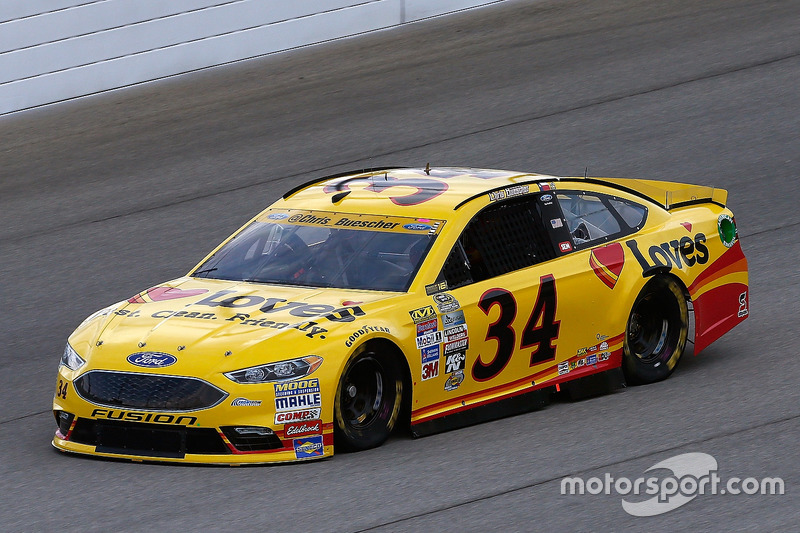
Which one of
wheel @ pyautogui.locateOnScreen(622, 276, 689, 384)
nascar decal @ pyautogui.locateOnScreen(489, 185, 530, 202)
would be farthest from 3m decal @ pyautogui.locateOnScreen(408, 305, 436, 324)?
wheel @ pyautogui.locateOnScreen(622, 276, 689, 384)

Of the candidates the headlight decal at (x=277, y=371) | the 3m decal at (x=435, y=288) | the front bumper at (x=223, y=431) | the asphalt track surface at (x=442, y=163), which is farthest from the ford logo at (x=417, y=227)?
the front bumper at (x=223, y=431)

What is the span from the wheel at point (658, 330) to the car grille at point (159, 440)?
316 centimetres

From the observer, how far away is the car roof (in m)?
8.50

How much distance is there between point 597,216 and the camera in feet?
29.9

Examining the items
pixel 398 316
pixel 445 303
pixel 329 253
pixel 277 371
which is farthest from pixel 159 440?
pixel 445 303

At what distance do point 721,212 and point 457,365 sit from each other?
9.42ft

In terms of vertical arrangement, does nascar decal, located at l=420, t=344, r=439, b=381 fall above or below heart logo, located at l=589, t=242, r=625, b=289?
below

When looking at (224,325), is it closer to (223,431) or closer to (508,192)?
(223,431)

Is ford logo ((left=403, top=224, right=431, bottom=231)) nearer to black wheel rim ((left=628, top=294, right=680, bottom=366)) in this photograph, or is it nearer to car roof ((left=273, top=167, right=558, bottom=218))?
car roof ((left=273, top=167, right=558, bottom=218))

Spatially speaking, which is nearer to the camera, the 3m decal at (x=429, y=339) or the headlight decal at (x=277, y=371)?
the headlight decal at (x=277, y=371)

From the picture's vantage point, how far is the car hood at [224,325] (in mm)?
7195

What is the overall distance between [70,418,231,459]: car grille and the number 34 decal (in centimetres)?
173

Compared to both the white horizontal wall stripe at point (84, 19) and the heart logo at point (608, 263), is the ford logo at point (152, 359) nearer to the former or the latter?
the heart logo at point (608, 263)

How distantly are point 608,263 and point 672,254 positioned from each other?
64 cm
